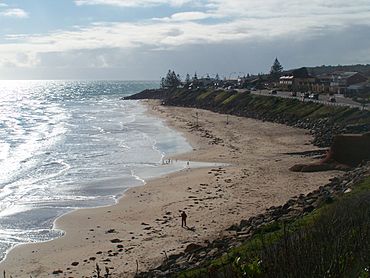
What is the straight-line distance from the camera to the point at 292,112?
67938 millimetres

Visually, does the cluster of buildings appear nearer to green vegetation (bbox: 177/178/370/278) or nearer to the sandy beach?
the sandy beach

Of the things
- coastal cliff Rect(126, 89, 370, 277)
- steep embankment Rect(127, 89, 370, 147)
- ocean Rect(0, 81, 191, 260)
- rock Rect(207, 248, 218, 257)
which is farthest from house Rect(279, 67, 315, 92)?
rock Rect(207, 248, 218, 257)

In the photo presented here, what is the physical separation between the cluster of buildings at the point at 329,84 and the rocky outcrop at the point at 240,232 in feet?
203

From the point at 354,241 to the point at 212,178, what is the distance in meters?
25.1

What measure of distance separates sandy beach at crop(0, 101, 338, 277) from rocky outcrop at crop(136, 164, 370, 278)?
90 cm

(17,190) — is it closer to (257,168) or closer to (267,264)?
(257,168)

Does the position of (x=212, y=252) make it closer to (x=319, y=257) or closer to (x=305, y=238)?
(x=305, y=238)

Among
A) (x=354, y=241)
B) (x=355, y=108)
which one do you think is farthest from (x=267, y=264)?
(x=355, y=108)

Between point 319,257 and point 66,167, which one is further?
point 66,167

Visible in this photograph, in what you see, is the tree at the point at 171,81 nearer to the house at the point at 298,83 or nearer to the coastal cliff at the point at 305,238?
the house at the point at 298,83

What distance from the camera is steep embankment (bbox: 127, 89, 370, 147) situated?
49969 millimetres

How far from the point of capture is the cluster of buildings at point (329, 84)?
86725mm

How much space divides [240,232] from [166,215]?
19.3ft

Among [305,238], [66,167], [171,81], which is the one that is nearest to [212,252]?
[305,238]
